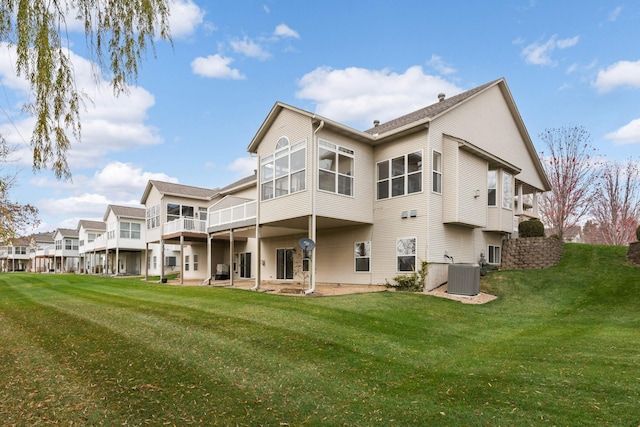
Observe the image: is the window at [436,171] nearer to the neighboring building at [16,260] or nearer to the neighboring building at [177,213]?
the neighboring building at [177,213]

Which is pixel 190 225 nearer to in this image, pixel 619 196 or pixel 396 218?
pixel 396 218

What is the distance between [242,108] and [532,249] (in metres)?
15.1

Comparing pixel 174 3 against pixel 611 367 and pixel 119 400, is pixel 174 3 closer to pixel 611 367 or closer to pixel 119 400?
pixel 119 400

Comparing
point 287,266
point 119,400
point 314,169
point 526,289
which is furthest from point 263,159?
point 119,400

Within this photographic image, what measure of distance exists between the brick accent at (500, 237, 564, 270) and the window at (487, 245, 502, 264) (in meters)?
0.22

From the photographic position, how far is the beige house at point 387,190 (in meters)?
14.8

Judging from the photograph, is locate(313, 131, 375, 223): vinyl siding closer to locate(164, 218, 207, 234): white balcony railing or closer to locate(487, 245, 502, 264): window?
locate(487, 245, 502, 264): window

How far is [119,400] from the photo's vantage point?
4.61 m

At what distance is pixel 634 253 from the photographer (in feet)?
53.3

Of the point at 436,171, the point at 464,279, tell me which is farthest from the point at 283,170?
the point at 464,279

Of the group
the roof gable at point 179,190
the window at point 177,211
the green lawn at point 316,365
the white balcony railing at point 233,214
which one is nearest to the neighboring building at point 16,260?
the roof gable at point 179,190

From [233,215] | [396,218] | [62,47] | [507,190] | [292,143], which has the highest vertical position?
[292,143]

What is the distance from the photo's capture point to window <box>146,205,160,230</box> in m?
29.1

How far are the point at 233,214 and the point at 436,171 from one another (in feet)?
33.8
